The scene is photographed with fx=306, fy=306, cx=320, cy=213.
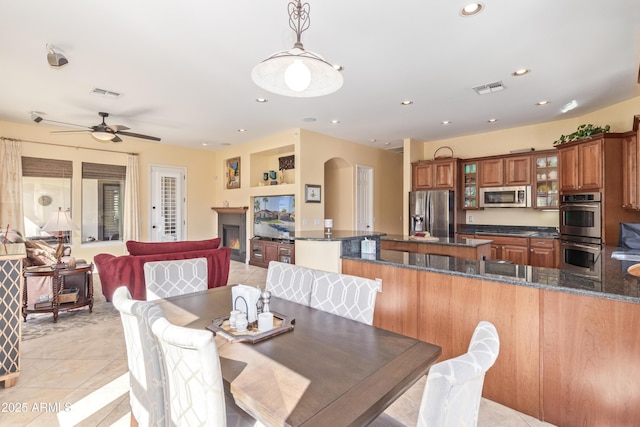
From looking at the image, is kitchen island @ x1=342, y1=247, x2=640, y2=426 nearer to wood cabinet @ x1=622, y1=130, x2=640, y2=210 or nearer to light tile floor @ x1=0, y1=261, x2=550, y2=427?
light tile floor @ x1=0, y1=261, x2=550, y2=427

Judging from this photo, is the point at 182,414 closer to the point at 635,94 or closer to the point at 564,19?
the point at 564,19

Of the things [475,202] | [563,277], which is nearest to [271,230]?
[475,202]

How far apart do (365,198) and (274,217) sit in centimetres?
234

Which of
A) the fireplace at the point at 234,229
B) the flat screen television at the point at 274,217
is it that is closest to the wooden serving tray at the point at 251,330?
the flat screen television at the point at 274,217

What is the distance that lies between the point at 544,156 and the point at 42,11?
660 centimetres

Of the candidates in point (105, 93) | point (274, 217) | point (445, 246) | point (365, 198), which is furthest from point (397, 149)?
point (105, 93)

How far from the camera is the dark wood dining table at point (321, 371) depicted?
93 centimetres

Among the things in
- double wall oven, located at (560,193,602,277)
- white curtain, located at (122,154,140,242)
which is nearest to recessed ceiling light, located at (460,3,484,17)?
double wall oven, located at (560,193,602,277)

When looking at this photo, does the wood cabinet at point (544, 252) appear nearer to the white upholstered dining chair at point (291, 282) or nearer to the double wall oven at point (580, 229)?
the double wall oven at point (580, 229)

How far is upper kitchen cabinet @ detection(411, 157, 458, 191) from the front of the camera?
6.00 meters

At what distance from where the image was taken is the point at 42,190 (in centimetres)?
581

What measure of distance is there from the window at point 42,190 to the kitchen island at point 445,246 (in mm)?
6220

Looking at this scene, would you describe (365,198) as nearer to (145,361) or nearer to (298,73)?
(298,73)

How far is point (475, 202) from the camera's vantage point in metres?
5.98
